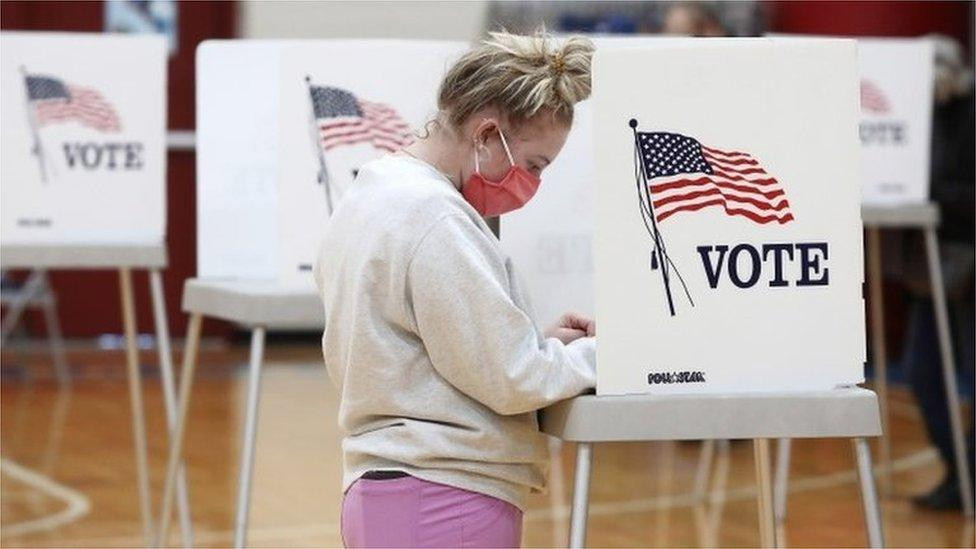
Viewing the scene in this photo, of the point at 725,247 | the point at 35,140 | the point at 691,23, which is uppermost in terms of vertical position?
the point at 691,23

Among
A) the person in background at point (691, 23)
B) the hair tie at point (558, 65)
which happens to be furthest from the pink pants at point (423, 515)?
the person in background at point (691, 23)

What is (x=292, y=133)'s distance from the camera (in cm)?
385

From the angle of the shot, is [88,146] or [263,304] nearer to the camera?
[263,304]

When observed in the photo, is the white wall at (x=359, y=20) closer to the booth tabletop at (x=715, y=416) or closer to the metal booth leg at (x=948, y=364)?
the metal booth leg at (x=948, y=364)

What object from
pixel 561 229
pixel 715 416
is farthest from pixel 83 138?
pixel 715 416

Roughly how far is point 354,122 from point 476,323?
65.7 inches

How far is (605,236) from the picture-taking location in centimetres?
230

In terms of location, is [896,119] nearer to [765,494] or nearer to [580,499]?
[765,494]

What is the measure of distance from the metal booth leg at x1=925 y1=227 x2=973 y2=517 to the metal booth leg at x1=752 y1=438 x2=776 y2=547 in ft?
7.95

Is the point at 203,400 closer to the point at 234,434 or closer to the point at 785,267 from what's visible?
the point at 234,434

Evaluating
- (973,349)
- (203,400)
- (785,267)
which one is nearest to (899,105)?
(973,349)

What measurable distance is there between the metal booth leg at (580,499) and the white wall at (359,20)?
791cm

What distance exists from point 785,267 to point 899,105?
3.39 m

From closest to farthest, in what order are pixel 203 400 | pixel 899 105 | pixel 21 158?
pixel 21 158 → pixel 899 105 → pixel 203 400
